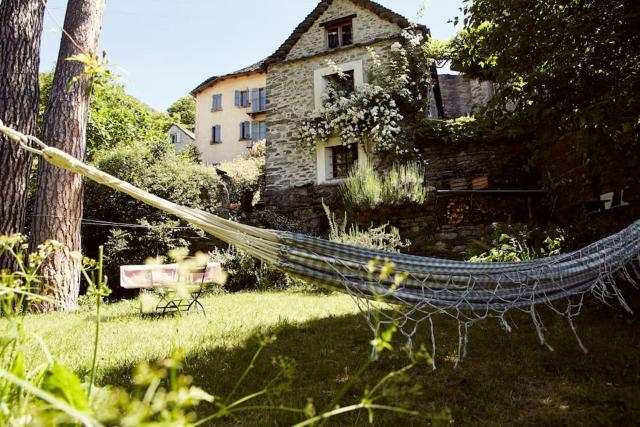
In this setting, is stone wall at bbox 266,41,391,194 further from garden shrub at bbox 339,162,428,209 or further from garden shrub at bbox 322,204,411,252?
garden shrub at bbox 322,204,411,252

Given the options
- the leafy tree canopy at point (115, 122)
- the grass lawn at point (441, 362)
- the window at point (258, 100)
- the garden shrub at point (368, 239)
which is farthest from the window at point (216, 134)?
the grass lawn at point (441, 362)

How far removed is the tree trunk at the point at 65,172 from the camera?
4664mm

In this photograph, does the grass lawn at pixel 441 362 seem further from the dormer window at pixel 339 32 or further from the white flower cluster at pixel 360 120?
the dormer window at pixel 339 32

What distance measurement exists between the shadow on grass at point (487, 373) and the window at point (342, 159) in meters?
6.67

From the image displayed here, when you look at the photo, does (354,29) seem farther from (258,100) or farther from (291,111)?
(258,100)

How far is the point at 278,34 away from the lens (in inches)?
477

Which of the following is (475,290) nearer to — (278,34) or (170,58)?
(170,58)

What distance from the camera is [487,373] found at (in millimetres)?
2316

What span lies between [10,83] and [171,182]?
16.8 ft

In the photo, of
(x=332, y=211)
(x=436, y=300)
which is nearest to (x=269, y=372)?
(x=436, y=300)

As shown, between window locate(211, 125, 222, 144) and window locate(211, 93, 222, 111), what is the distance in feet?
2.59

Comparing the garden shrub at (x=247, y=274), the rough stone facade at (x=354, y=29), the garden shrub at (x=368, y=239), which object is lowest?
the garden shrub at (x=247, y=274)

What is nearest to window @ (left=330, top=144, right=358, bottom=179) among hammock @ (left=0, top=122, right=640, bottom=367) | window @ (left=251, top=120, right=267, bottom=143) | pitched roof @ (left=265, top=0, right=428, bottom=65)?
pitched roof @ (left=265, top=0, right=428, bottom=65)

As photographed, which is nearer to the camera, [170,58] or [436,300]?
[436,300]
